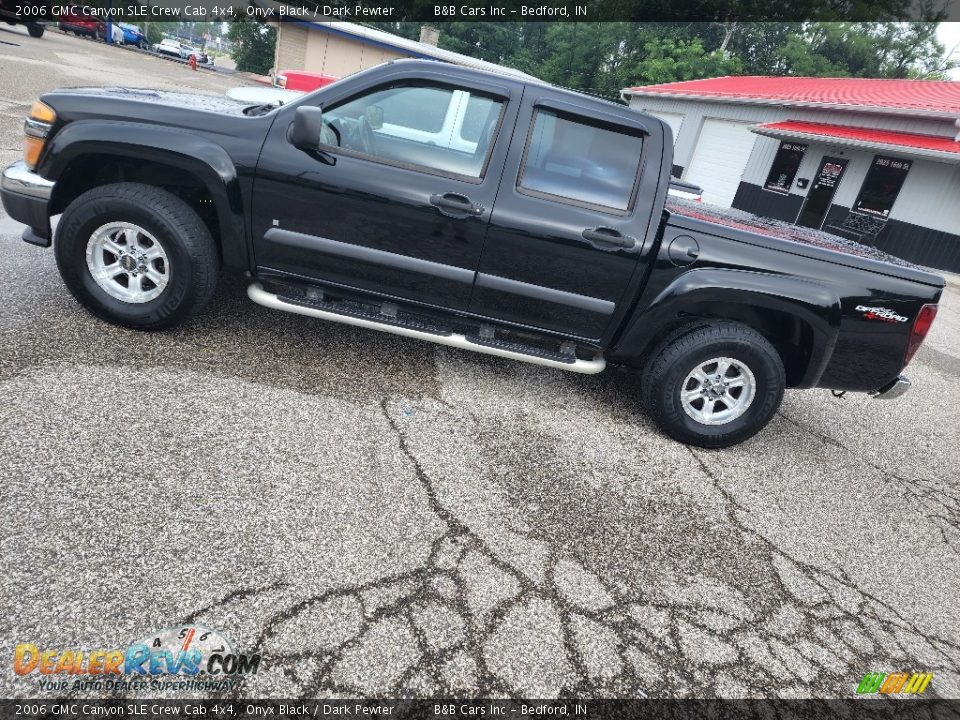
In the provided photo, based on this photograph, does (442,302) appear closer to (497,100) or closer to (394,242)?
(394,242)

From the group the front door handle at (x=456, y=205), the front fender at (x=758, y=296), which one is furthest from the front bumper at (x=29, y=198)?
the front fender at (x=758, y=296)

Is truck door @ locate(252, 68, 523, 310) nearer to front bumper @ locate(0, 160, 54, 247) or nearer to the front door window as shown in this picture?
the front door window

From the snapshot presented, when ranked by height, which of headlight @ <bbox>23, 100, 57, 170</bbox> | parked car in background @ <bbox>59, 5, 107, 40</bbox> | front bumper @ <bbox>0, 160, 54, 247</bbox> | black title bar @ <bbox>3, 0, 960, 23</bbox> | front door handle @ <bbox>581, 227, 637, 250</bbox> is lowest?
front bumper @ <bbox>0, 160, 54, 247</bbox>

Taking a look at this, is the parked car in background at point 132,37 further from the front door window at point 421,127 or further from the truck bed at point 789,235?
the truck bed at point 789,235

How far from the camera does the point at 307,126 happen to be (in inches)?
128

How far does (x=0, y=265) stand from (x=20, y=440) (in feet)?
7.75

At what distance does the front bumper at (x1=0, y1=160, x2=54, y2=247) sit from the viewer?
3.55 meters

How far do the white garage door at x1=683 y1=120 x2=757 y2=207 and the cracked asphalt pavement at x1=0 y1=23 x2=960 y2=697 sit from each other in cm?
2012

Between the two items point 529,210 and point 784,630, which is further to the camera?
point 529,210

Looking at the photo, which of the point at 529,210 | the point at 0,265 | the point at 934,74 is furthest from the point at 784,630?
the point at 934,74

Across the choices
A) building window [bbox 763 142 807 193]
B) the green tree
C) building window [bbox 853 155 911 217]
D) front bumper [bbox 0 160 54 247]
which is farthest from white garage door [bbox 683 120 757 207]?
the green tree

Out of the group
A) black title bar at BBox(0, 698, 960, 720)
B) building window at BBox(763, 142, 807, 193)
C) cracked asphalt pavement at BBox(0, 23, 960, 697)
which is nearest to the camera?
black title bar at BBox(0, 698, 960, 720)

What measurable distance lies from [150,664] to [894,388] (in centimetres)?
420

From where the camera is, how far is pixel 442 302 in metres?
3.72
